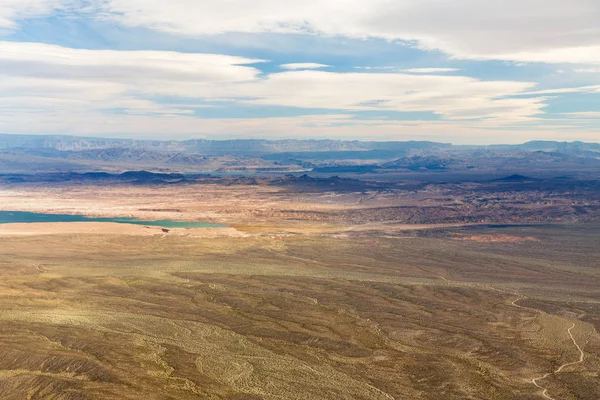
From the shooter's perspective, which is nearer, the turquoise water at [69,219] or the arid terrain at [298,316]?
the arid terrain at [298,316]

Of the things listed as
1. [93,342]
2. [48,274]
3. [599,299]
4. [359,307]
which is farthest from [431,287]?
[48,274]

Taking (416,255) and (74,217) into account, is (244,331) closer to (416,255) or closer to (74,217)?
(416,255)

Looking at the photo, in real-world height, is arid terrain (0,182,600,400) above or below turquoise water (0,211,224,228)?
above

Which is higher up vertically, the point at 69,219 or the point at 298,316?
the point at 298,316

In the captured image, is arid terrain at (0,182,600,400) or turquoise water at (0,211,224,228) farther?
turquoise water at (0,211,224,228)

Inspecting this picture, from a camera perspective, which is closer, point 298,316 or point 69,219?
point 298,316
